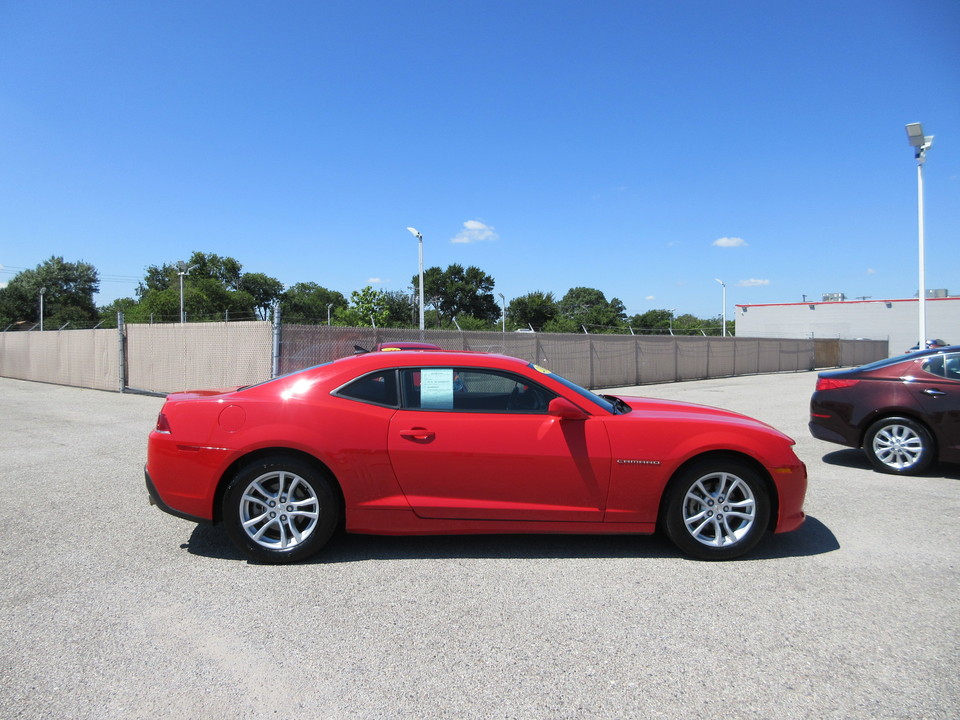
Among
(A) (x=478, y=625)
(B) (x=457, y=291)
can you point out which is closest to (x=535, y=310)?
(B) (x=457, y=291)

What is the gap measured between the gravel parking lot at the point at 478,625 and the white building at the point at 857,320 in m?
44.6

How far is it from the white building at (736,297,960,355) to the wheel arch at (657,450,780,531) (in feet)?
145

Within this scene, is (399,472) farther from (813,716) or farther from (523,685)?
(813,716)

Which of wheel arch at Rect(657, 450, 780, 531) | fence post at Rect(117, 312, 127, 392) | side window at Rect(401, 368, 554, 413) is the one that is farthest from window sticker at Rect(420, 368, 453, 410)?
fence post at Rect(117, 312, 127, 392)

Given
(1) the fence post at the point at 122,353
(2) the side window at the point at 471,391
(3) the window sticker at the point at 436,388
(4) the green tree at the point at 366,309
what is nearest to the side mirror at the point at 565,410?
(2) the side window at the point at 471,391

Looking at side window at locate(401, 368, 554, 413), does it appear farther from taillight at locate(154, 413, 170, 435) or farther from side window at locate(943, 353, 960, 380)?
side window at locate(943, 353, 960, 380)

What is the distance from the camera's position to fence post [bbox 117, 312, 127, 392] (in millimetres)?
16000

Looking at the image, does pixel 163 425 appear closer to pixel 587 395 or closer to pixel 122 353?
pixel 587 395

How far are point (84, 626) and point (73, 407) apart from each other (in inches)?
471

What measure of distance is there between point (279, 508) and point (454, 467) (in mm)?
1145

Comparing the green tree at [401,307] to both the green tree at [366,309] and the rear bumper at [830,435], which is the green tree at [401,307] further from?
the rear bumper at [830,435]

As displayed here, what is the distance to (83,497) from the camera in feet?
18.6

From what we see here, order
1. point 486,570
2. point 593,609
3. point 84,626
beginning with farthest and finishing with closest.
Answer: point 486,570, point 593,609, point 84,626

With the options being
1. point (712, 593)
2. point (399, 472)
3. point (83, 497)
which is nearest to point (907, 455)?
point (712, 593)
